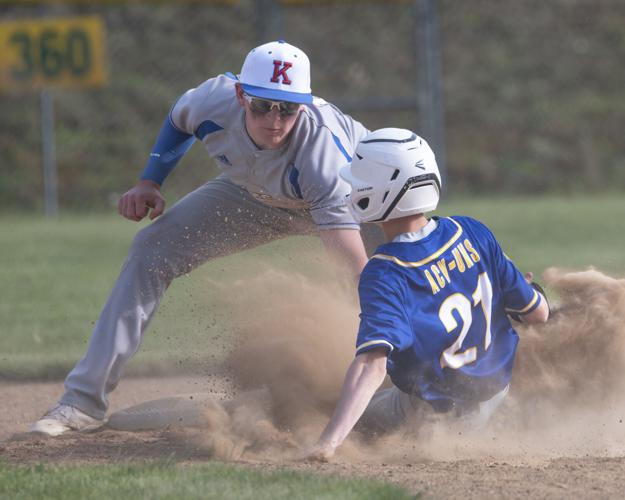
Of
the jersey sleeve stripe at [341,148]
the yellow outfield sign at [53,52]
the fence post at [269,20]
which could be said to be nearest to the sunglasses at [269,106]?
the jersey sleeve stripe at [341,148]

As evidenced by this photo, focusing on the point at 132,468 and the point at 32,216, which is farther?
the point at 32,216

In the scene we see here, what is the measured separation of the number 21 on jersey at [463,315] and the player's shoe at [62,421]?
1.91 meters

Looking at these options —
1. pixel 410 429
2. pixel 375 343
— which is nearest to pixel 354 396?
pixel 375 343

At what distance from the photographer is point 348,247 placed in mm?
5223

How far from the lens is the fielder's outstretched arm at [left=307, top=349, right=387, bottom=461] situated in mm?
4391

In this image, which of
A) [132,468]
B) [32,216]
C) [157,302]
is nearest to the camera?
[132,468]

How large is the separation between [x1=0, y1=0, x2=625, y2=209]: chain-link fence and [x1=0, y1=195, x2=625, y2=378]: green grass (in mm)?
1013

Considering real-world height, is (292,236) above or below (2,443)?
above

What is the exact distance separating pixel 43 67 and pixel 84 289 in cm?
677

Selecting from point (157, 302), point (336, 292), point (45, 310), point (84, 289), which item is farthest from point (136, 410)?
point (84, 289)

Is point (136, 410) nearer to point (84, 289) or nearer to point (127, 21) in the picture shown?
point (84, 289)

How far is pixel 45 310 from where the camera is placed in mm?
9508

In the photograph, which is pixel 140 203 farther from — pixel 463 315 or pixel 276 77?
pixel 463 315

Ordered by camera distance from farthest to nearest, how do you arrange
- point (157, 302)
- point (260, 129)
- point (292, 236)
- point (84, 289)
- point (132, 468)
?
point (84, 289)
point (292, 236)
point (157, 302)
point (260, 129)
point (132, 468)
